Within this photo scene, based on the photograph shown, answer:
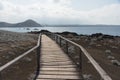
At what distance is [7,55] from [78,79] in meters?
9.91

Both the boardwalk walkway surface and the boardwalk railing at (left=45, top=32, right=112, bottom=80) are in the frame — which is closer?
the boardwalk railing at (left=45, top=32, right=112, bottom=80)

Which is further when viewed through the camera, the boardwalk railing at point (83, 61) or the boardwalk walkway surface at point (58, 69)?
the boardwalk walkway surface at point (58, 69)

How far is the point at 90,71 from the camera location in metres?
13.8

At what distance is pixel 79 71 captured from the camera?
12000 millimetres

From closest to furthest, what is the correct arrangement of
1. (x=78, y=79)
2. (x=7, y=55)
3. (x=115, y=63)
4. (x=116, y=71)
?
(x=78, y=79), (x=116, y=71), (x=115, y=63), (x=7, y=55)

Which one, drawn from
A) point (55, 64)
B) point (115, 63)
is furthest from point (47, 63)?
point (115, 63)

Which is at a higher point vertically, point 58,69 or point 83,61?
point 58,69

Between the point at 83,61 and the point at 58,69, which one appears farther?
the point at 83,61

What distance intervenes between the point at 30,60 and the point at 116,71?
491cm

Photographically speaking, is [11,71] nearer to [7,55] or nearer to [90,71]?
[90,71]

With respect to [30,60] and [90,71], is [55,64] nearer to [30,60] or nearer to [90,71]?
[90,71]

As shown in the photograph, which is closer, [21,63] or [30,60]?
[21,63]

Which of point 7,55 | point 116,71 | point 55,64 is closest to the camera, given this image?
point 55,64

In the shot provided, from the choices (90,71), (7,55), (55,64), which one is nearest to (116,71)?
(90,71)
